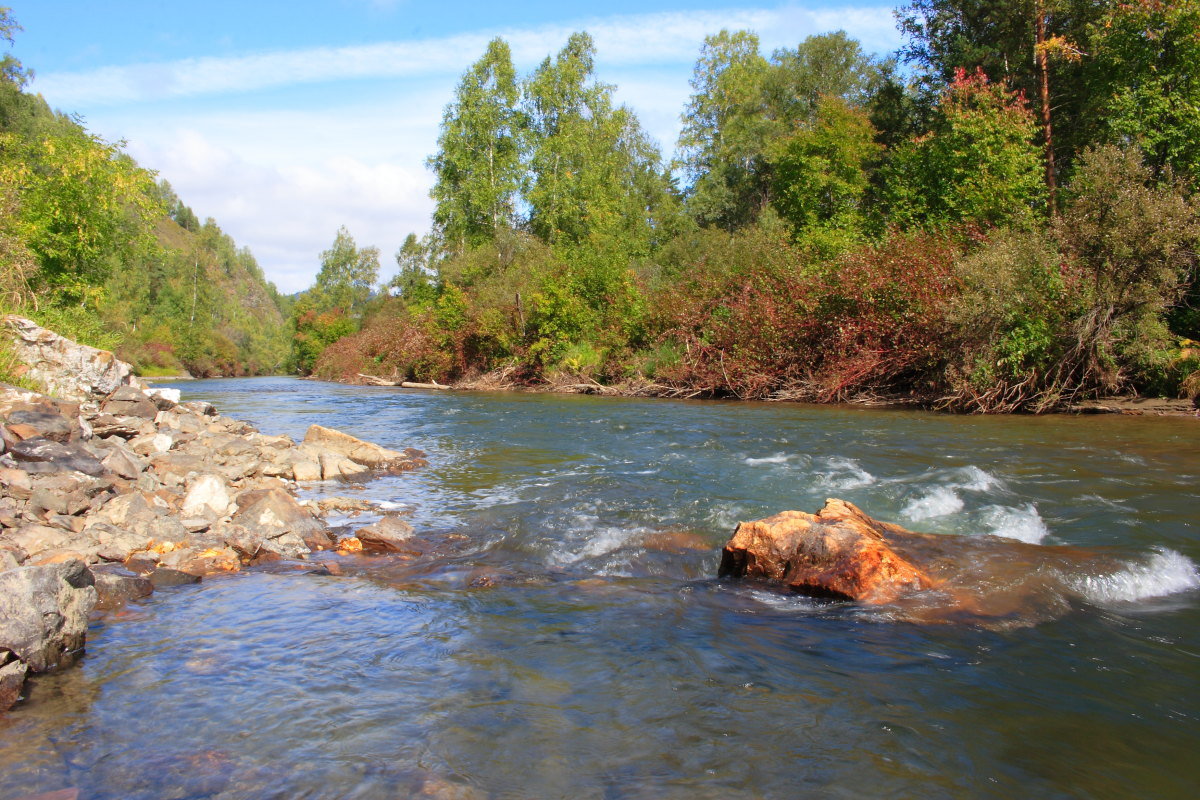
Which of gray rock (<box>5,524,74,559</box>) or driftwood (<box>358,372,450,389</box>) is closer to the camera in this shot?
gray rock (<box>5,524,74,559</box>)

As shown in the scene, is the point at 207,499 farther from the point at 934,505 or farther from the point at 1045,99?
the point at 1045,99

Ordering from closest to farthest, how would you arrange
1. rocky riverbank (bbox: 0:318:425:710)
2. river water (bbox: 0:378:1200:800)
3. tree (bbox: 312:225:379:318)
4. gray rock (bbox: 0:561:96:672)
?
river water (bbox: 0:378:1200:800) → gray rock (bbox: 0:561:96:672) → rocky riverbank (bbox: 0:318:425:710) → tree (bbox: 312:225:379:318)

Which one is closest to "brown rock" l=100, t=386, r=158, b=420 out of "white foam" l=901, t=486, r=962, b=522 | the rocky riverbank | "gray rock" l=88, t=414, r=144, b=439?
the rocky riverbank

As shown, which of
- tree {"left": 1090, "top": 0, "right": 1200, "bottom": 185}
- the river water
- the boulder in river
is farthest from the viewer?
tree {"left": 1090, "top": 0, "right": 1200, "bottom": 185}

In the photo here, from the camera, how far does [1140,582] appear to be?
6.25 m

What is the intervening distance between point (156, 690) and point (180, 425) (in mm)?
9559

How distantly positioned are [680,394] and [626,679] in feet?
76.2

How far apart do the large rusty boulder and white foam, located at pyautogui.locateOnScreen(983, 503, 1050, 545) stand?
1.99 metres

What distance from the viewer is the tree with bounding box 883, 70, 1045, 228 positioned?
22844mm

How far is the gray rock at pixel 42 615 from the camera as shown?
4.44 metres

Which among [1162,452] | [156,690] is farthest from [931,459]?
[156,690]

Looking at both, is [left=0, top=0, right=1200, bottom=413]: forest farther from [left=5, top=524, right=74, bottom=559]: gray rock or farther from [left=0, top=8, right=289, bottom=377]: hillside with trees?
[left=5, top=524, right=74, bottom=559]: gray rock

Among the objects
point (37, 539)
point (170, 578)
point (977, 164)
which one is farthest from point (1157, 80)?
point (37, 539)

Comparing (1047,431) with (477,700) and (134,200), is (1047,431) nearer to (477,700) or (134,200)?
(477,700)
